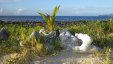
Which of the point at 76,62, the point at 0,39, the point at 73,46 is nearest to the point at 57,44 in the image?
the point at 73,46

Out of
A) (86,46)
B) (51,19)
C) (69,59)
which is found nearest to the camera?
(69,59)

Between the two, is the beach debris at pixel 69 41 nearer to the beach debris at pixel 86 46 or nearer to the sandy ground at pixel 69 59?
the beach debris at pixel 86 46

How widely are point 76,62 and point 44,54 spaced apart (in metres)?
1.03

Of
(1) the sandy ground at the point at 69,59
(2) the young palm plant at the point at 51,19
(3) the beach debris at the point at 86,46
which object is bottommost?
(1) the sandy ground at the point at 69,59

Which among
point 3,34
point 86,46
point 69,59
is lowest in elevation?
point 69,59

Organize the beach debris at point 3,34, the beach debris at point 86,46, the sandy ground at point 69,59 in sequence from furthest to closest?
the beach debris at point 3,34, the beach debris at point 86,46, the sandy ground at point 69,59

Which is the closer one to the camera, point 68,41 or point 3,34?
point 68,41

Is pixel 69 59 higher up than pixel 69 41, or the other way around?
pixel 69 41

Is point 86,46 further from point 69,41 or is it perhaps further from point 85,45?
point 69,41

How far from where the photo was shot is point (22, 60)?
920 centimetres

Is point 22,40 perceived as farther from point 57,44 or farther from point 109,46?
point 109,46

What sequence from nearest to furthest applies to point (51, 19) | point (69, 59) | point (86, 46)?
point (69, 59) → point (86, 46) → point (51, 19)

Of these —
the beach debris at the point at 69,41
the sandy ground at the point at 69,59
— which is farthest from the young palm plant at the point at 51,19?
the sandy ground at the point at 69,59

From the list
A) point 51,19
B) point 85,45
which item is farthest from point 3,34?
point 85,45
